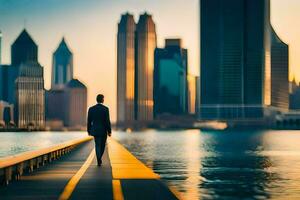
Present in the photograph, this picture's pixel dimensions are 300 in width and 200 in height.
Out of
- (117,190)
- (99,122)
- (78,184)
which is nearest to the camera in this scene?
(117,190)

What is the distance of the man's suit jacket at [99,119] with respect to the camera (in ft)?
88.9

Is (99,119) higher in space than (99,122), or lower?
higher

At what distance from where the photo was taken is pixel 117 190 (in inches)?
728

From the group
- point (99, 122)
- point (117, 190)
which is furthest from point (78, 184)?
point (99, 122)

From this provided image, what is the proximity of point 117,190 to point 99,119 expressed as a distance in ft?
29.4

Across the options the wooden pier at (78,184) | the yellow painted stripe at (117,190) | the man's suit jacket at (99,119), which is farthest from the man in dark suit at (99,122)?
the yellow painted stripe at (117,190)

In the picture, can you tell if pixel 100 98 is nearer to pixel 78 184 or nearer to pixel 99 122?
pixel 99 122

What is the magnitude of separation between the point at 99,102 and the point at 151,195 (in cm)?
1024

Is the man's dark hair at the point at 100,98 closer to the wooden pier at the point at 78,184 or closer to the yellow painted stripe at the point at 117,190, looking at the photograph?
the wooden pier at the point at 78,184

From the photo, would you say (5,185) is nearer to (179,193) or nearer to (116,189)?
(116,189)

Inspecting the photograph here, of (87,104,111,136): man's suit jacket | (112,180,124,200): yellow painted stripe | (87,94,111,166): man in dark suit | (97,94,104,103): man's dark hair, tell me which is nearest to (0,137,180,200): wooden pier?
(112,180,124,200): yellow painted stripe

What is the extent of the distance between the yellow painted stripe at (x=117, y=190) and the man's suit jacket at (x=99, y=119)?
18.5ft

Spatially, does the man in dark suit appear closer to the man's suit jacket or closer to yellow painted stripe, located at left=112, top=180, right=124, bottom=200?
the man's suit jacket

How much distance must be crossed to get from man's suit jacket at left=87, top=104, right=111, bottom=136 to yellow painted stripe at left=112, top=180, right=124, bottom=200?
5643 millimetres
